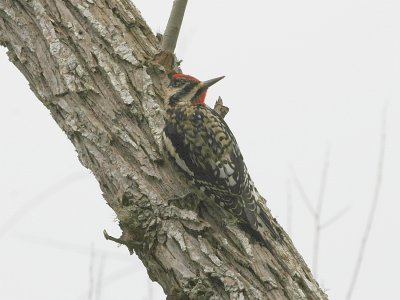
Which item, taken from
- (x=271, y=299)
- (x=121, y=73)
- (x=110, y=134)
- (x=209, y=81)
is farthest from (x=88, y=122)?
(x=271, y=299)

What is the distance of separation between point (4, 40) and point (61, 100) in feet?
2.12

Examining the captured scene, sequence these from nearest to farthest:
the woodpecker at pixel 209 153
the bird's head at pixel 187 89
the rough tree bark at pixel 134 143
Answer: the rough tree bark at pixel 134 143, the woodpecker at pixel 209 153, the bird's head at pixel 187 89

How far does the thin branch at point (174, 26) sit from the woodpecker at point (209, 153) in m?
0.23

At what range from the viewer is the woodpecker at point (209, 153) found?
447 cm

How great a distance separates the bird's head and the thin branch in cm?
23

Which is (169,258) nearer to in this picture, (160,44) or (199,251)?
(199,251)

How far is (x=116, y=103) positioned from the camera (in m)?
4.49

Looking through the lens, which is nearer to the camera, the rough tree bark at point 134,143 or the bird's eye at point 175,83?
the rough tree bark at point 134,143

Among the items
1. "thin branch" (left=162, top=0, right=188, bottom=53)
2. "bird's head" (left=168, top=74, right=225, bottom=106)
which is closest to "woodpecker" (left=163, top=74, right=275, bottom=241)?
"bird's head" (left=168, top=74, right=225, bottom=106)

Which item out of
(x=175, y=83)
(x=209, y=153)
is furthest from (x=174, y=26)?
(x=209, y=153)

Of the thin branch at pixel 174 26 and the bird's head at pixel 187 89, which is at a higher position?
the thin branch at pixel 174 26

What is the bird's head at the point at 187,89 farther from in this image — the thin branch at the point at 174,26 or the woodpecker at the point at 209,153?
the thin branch at the point at 174,26

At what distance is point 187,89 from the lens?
498 cm

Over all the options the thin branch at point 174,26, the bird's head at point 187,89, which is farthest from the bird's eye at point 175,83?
the thin branch at point 174,26
